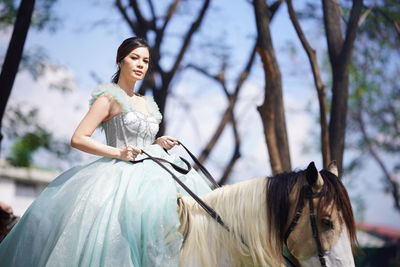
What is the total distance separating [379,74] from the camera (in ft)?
59.4

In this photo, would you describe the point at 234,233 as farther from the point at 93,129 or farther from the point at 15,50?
the point at 15,50

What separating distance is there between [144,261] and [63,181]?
3.09 feet

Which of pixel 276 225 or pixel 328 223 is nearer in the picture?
pixel 328 223

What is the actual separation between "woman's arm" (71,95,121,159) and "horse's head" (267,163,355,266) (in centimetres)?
111

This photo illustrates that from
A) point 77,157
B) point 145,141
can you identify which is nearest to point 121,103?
point 145,141

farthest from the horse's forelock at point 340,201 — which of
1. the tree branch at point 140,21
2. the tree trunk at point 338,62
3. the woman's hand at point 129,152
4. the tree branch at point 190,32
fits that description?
the tree branch at point 190,32

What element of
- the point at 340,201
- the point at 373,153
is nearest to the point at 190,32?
the point at 373,153

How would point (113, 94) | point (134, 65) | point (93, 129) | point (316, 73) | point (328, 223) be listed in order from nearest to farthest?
1. point (328, 223)
2. point (93, 129)
3. point (113, 94)
4. point (134, 65)
5. point (316, 73)

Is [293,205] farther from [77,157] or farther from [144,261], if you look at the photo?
[77,157]

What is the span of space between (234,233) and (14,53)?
18.4ft

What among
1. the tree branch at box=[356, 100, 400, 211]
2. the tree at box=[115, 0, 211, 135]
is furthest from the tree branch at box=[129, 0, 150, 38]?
the tree branch at box=[356, 100, 400, 211]

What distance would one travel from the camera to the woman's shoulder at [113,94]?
3.98m

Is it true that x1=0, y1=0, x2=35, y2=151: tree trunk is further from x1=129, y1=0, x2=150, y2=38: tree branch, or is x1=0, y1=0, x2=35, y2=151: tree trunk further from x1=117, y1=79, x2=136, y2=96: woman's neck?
x1=129, y1=0, x2=150, y2=38: tree branch

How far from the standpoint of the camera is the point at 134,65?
411cm
